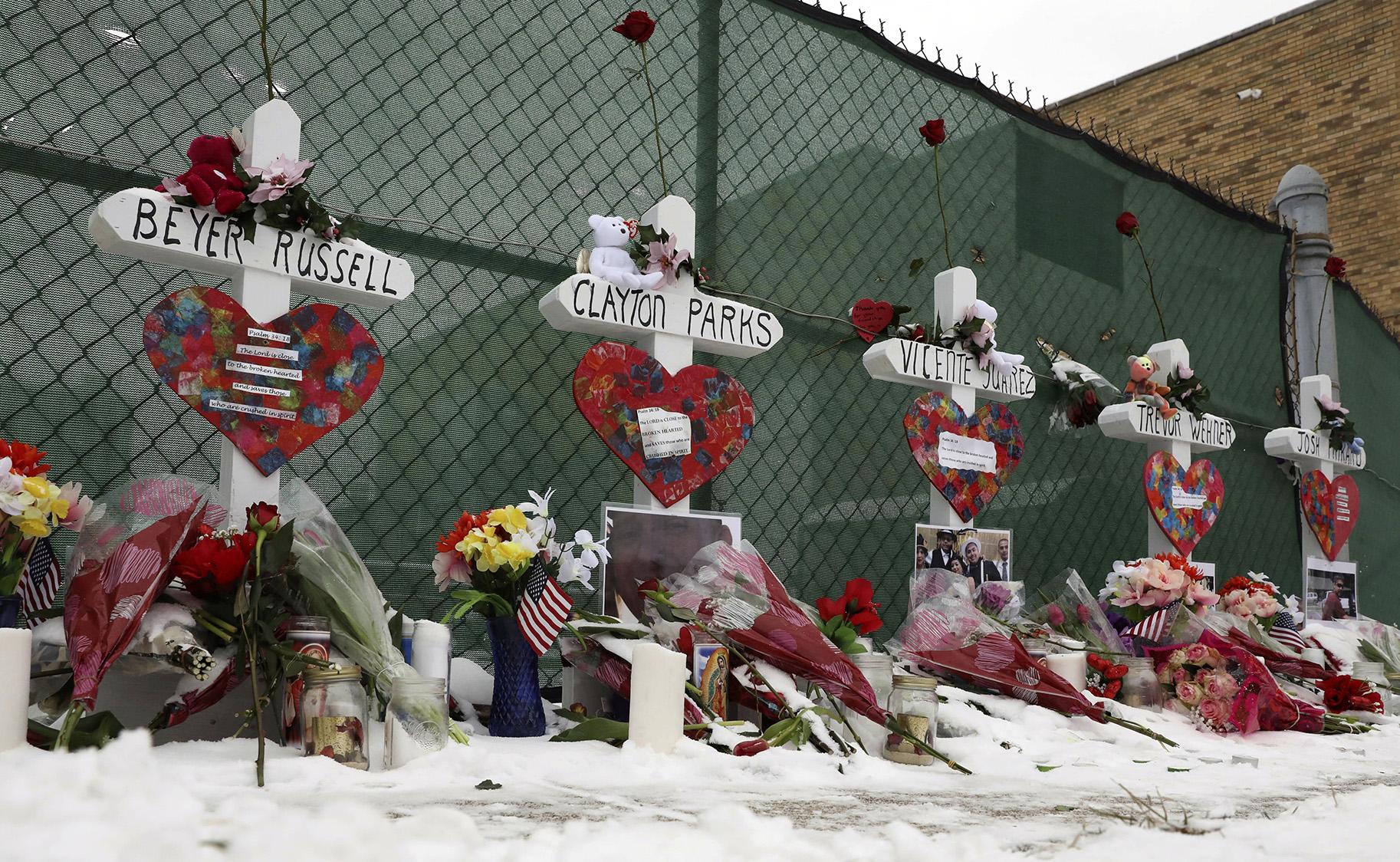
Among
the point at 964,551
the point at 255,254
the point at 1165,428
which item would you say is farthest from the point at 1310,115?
the point at 255,254

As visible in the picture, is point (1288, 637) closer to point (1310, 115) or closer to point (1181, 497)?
point (1181, 497)

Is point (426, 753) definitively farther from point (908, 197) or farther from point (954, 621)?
point (908, 197)

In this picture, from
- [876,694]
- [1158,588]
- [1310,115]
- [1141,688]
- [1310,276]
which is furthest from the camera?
[1310,115]

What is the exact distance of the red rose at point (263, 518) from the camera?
5.08 ft

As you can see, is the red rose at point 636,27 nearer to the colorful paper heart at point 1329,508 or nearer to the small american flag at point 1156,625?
the small american flag at point 1156,625

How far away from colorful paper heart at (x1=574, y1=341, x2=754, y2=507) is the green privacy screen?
423 millimetres

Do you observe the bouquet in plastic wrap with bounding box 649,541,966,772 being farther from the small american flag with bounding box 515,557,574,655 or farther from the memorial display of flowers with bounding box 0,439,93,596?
the memorial display of flowers with bounding box 0,439,93,596

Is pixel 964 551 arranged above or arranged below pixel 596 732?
above

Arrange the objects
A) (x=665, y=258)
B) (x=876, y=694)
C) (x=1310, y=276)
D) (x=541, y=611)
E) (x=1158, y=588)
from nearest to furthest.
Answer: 1. (x=541, y=611)
2. (x=876, y=694)
3. (x=665, y=258)
4. (x=1158, y=588)
5. (x=1310, y=276)

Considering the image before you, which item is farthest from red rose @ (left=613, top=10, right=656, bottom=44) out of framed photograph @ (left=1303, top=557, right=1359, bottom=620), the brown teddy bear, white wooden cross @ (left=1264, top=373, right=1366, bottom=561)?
framed photograph @ (left=1303, top=557, right=1359, bottom=620)

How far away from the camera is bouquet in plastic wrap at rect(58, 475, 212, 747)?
1.38m

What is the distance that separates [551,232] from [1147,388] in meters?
1.94

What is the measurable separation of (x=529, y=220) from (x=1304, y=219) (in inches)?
154

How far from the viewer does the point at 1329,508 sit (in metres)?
4.04
